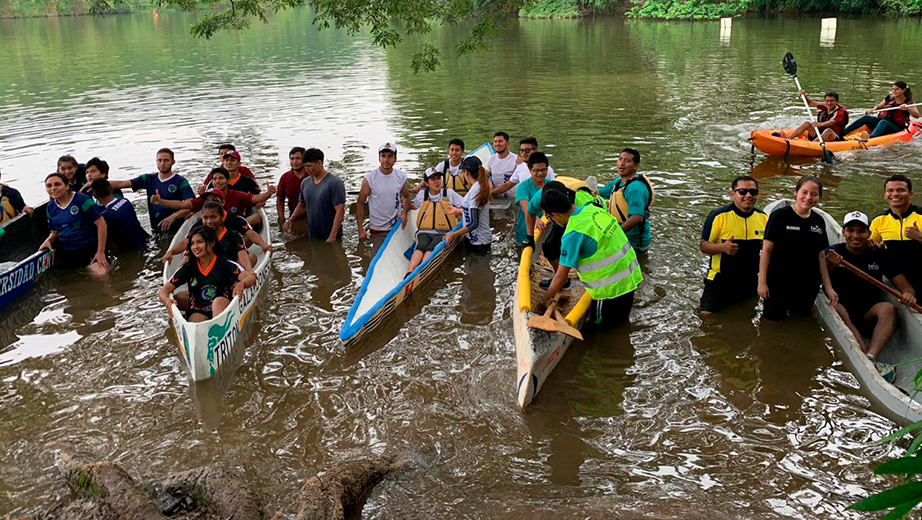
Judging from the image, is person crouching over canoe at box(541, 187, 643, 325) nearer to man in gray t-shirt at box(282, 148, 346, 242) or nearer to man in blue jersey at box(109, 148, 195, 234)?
man in gray t-shirt at box(282, 148, 346, 242)

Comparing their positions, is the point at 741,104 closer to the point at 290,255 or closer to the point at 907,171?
the point at 907,171

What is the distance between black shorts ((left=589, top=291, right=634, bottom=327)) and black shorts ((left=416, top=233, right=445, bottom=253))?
2.54m

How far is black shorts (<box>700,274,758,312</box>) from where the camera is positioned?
6957 mm

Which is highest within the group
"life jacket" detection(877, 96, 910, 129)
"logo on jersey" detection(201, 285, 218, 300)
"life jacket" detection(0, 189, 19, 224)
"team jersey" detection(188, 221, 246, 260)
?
"life jacket" detection(877, 96, 910, 129)

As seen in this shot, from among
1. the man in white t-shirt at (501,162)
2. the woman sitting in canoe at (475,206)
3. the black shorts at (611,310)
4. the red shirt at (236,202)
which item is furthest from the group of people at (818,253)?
the red shirt at (236,202)

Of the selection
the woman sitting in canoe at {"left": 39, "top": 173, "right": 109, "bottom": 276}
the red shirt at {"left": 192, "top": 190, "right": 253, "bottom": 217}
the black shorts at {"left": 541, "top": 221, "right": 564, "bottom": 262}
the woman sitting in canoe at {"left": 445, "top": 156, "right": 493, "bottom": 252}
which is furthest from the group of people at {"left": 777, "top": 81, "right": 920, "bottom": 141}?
the woman sitting in canoe at {"left": 39, "top": 173, "right": 109, "bottom": 276}

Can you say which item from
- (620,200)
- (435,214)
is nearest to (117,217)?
(435,214)

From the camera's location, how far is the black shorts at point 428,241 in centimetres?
857

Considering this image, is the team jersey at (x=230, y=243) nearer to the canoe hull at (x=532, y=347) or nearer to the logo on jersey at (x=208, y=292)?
the logo on jersey at (x=208, y=292)

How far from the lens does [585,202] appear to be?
6801mm

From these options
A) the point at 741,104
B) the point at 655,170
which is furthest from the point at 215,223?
the point at 741,104

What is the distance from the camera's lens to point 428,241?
28.2ft

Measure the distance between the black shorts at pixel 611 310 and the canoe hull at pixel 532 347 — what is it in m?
0.12

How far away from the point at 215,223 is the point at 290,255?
2034 mm
